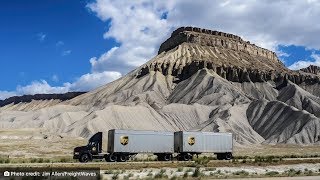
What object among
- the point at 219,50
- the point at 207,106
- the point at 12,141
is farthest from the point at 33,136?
the point at 219,50

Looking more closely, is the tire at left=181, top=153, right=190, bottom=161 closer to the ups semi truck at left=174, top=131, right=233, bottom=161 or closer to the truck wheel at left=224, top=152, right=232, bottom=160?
the ups semi truck at left=174, top=131, right=233, bottom=161

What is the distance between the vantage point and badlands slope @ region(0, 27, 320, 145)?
112438mm

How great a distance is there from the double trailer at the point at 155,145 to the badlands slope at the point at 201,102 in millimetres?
46838

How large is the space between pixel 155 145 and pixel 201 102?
90.0m

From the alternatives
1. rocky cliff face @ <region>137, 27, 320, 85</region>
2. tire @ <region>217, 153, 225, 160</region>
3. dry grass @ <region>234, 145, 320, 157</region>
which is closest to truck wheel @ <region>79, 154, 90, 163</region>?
tire @ <region>217, 153, 225, 160</region>

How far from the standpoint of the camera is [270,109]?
404 ft

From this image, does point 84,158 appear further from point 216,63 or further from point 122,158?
point 216,63

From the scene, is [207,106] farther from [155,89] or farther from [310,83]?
[310,83]

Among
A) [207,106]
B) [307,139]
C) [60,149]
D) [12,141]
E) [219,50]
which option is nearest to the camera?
[60,149]

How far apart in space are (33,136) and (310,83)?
107816 millimetres

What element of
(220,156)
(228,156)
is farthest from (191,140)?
(228,156)

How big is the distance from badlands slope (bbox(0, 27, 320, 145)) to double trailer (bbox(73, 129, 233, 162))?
46.8 metres

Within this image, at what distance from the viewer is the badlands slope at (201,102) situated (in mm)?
112438

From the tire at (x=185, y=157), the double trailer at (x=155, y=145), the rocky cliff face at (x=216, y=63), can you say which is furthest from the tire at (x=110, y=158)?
the rocky cliff face at (x=216, y=63)
